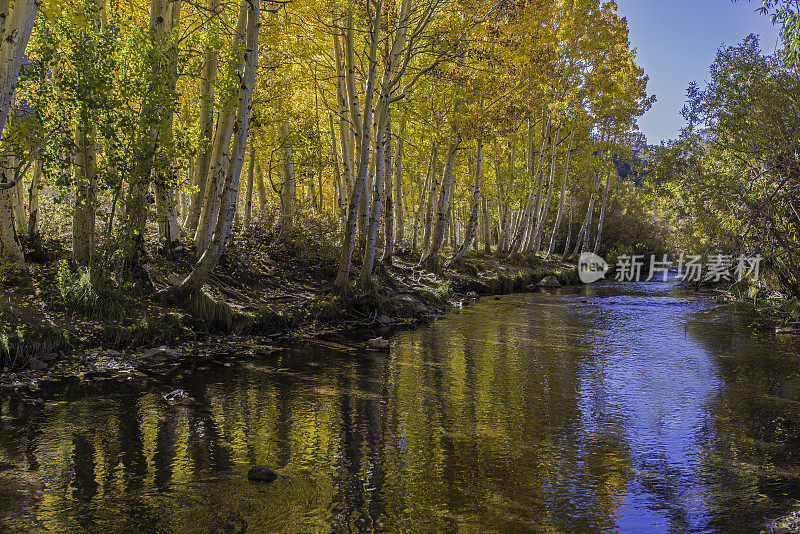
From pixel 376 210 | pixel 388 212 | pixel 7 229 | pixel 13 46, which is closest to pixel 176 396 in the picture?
pixel 13 46

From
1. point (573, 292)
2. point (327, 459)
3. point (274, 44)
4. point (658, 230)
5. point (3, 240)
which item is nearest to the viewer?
point (327, 459)

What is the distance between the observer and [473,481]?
6.10 metres

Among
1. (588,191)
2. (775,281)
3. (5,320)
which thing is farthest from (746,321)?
(588,191)

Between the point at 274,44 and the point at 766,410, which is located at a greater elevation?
the point at 274,44

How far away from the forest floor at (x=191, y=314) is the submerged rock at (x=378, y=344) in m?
0.14

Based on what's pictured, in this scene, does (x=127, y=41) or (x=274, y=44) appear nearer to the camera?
(x=127, y=41)

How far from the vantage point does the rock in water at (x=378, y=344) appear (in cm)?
1266

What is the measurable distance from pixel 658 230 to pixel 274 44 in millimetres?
37404

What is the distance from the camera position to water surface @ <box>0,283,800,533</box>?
5.32 meters

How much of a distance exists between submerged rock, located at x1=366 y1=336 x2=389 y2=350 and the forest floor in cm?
14

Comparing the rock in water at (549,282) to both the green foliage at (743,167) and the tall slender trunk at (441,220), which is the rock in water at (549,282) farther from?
the tall slender trunk at (441,220)

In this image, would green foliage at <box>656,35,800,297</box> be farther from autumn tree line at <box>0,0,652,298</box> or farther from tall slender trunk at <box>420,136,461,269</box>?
tall slender trunk at <box>420,136,461,269</box>

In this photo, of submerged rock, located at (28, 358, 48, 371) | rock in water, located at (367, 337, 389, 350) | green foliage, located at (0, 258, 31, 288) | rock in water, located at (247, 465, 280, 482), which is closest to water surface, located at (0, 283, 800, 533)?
rock in water, located at (247, 465, 280, 482)

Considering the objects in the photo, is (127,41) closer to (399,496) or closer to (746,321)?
(399,496)
